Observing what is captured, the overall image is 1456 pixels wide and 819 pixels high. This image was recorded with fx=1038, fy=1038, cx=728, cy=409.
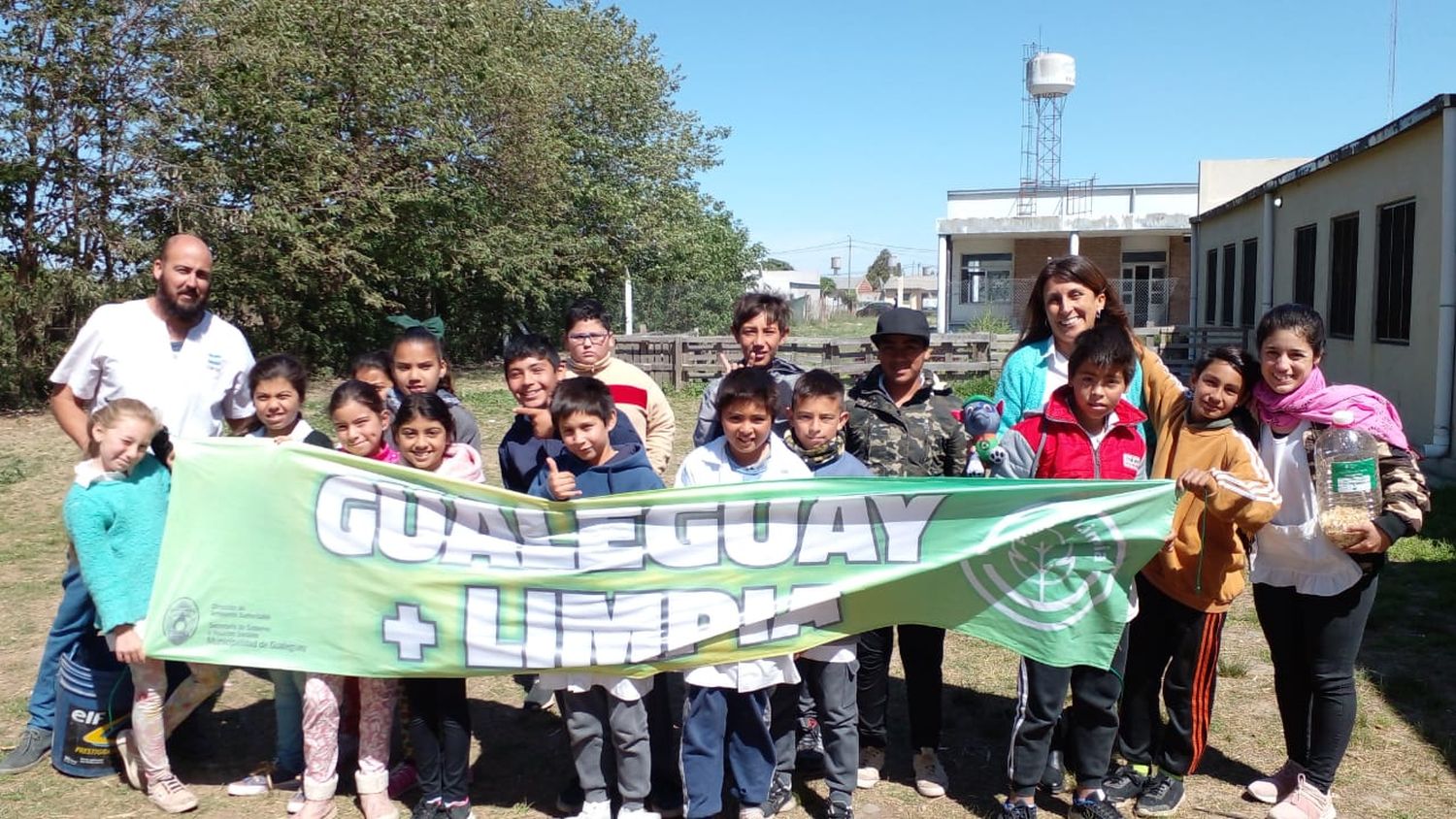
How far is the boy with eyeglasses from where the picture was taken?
476cm

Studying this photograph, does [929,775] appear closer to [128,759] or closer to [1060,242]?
[128,759]

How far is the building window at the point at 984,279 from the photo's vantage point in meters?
30.5

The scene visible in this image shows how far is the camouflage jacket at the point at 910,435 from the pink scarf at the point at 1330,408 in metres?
1.09

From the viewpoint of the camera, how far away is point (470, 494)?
12.3 ft

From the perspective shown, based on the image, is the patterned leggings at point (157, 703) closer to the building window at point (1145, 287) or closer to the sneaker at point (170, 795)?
the sneaker at point (170, 795)

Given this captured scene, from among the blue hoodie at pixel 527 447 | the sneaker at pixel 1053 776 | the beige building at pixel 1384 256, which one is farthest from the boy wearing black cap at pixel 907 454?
the beige building at pixel 1384 256

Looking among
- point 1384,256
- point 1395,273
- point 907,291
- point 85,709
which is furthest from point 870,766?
point 907,291

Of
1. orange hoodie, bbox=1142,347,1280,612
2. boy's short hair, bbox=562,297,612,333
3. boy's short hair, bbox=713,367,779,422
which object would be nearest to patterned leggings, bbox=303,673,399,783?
boy's short hair, bbox=713,367,779,422

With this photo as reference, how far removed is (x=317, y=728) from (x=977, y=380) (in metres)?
16.4

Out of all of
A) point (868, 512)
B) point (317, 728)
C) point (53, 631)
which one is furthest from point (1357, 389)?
point (53, 631)

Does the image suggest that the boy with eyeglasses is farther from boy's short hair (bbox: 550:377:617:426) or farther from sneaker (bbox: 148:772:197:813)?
sneaker (bbox: 148:772:197:813)

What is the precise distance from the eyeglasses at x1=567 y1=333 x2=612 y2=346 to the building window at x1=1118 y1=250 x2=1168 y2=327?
1012 inches

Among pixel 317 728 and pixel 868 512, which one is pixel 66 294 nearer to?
pixel 317 728

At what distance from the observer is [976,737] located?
462 cm
